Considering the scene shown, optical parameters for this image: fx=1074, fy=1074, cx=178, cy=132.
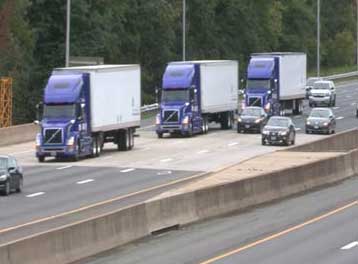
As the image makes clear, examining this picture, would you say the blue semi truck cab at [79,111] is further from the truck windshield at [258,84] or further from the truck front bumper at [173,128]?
the truck windshield at [258,84]

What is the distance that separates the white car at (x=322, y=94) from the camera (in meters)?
84.5

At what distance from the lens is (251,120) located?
63250 mm

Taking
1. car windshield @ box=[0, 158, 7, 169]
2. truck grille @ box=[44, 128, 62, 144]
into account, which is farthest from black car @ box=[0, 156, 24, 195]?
truck grille @ box=[44, 128, 62, 144]

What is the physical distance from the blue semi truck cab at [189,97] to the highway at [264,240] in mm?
26577

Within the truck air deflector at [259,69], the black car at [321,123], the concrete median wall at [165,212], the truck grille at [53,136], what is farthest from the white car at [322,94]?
the concrete median wall at [165,212]

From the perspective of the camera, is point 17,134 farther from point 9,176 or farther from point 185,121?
point 9,176

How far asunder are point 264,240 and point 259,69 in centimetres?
4532

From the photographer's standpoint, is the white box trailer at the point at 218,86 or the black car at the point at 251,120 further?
the black car at the point at 251,120

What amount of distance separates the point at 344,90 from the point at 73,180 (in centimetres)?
7270

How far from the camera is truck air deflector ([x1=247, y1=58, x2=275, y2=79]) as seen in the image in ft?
227

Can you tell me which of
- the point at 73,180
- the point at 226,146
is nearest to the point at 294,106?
the point at 226,146

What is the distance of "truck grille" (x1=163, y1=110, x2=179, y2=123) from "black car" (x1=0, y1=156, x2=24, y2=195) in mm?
23093

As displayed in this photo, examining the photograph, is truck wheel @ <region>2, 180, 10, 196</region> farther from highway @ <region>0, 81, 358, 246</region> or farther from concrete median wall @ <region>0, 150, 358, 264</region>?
concrete median wall @ <region>0, 150, 358, 264</region>

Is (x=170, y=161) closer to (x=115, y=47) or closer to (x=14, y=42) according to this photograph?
(x=14, y=42)
